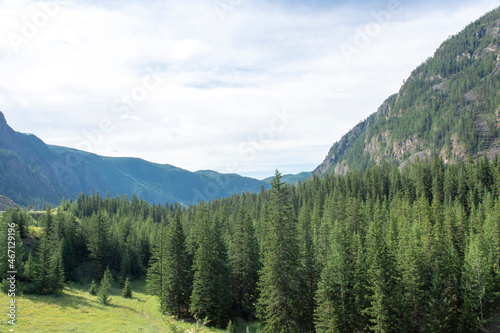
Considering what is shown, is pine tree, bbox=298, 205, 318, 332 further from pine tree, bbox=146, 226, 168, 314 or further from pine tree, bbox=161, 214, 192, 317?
pine tree, bbox=146, 226, 168, 314

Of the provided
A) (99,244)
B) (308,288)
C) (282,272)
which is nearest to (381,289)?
(308,288)

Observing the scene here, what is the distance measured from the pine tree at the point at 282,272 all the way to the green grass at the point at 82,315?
11.6 meters

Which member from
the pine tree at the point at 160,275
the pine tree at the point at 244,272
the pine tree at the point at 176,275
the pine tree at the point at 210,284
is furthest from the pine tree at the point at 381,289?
the pine tree at the point at 160,275

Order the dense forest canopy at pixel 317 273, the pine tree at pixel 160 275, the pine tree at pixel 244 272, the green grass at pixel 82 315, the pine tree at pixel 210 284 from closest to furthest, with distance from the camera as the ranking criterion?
1. the green grass at pixel 82 315
2. the dense forest canopy at pixel 317 273
3. the pine tree at pixel 210 284
4. the pine tree at pixel 244 272
5. the pine tree at pixel 160 275

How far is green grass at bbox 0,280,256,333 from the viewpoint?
1555 inches

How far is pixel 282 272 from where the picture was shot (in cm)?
3866

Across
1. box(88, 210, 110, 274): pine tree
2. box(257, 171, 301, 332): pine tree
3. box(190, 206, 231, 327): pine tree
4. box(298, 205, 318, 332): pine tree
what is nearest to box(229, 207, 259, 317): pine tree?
box(190, 206, 231, 327): pine tree

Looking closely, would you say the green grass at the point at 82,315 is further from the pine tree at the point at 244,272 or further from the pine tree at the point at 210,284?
the pine tree at the point at 244,272

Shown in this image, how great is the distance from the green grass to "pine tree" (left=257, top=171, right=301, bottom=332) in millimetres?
11649

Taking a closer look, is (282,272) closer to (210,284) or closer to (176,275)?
(210,284)

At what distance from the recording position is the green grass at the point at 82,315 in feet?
130

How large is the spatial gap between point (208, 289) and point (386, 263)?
87.8 ft

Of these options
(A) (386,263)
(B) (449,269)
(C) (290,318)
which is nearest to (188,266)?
(C) (290,318)

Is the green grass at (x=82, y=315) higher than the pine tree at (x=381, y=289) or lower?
lower
